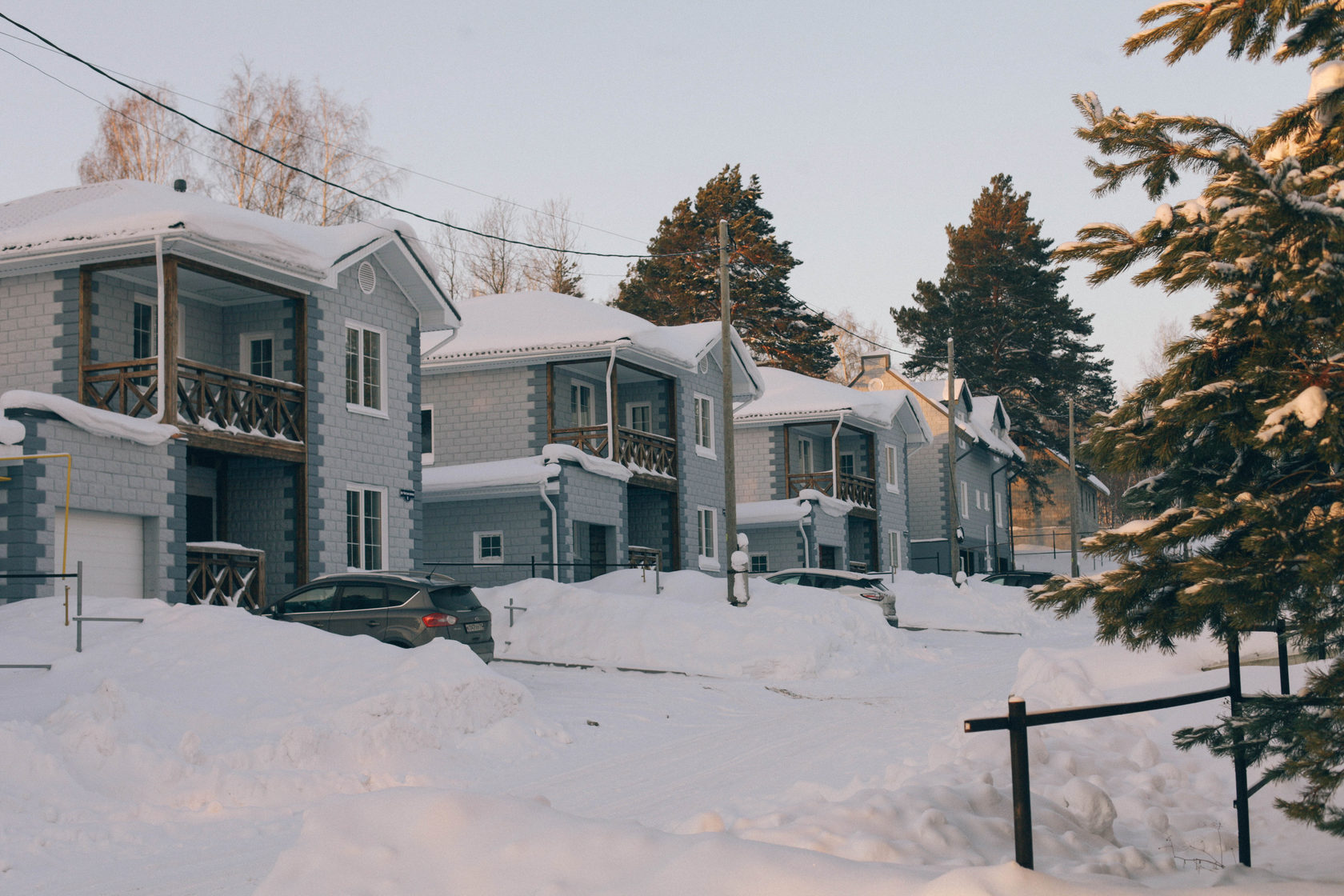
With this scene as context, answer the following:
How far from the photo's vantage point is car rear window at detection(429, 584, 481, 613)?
17.4 meters

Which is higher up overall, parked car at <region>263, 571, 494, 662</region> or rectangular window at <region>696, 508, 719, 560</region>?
rectangular window at <region>696, 508, 719, 560</region>

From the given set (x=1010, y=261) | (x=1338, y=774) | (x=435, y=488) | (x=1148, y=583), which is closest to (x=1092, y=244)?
(x=1148, y=583)

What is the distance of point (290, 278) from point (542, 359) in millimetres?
9276

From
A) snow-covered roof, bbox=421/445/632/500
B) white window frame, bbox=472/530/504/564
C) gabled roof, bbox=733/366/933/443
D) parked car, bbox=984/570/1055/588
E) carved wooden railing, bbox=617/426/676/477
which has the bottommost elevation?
parked car, bbox=984/570/1055/588

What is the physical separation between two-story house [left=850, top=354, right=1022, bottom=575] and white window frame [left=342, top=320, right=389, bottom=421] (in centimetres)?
3159

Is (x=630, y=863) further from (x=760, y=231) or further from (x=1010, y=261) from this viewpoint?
(x=1010, y=261)

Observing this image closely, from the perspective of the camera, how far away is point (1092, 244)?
271 inches

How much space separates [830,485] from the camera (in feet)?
141

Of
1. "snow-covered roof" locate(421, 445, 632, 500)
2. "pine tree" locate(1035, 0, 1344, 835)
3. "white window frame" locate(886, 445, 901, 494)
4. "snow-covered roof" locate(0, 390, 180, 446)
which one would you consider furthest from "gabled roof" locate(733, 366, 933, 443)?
"pine tree" locate(1035, 0, 1344, 835)

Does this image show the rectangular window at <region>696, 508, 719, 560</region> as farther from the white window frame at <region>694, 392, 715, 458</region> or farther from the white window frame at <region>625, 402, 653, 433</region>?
the white window frame at <region>625, 402, 653, 433</region>

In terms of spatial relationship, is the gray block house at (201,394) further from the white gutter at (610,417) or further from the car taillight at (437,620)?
the white gutter at (610,417)

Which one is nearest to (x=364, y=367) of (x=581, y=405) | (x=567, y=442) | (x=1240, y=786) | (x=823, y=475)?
(x=567, y=442)

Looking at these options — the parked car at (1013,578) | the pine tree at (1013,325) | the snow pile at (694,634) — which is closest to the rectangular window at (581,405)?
the snow pile at (694,634)

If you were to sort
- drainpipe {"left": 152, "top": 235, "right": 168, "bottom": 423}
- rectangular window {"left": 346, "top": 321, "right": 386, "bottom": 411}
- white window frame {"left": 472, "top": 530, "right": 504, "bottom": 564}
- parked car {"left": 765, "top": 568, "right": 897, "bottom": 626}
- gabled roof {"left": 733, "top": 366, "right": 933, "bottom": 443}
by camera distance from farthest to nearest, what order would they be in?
gabled roof {"left": 733, "top": 366, "right": 933, "bottom": 443} → white window frame {"left": 472, "top": 530, "right": 504, "bottom": 564} → parked car {"left": 765, "top": 568, "right": 897, "bottom": 626} → rectangular window {"left": 346, "top": 321, "right": 386, "bottom": 411} → drainpipe {"left": 152, "top": 235, "right": 168, "bottom": 423}
